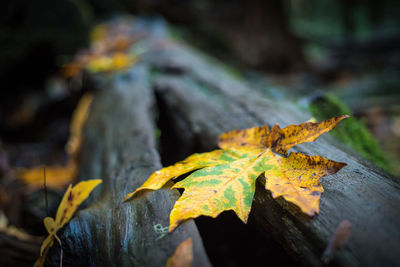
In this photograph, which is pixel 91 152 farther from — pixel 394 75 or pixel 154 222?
pixel 394 75

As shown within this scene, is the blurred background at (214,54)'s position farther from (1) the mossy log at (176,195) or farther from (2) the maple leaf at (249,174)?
(2) the maple leaf at (249,174)

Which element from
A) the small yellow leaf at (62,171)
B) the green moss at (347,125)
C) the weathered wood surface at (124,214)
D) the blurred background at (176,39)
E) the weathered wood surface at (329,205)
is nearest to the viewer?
the weathered wood surface at (329,205)

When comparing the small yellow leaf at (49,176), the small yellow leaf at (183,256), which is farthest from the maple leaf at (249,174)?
the small yellow leaf at (49,176)

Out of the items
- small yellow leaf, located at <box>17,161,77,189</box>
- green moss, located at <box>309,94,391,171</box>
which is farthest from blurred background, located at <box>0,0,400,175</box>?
small yellow leaf, located at <box>17,161,77,189</box>

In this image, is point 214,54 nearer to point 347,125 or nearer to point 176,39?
point 176,39

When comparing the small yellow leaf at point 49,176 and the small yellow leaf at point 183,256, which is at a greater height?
the small yellow leaf at point 183,256

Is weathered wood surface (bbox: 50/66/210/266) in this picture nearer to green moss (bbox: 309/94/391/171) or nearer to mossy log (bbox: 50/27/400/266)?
mossy log (bbox: 50/27/400/266)

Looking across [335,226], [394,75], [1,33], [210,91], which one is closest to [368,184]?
[335,226]
